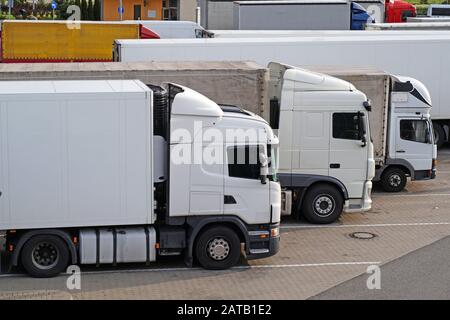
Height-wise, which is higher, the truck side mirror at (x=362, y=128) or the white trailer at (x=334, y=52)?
the white trailer at (x=334, y=52)

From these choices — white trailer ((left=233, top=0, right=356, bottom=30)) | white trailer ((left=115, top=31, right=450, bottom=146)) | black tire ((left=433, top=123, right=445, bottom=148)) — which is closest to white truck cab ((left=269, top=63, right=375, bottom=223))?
white trailer ((left=115, top=31, right=450, bottom=146))

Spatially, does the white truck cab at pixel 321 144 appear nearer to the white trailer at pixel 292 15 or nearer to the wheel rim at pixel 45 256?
the wheel rim at pixel 45 256

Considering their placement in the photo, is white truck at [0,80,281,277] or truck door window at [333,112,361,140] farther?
truck door window at [333,112,361,140]

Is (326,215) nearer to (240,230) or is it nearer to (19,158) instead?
(240,230)

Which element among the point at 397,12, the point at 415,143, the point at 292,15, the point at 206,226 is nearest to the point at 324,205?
the point at 415,143

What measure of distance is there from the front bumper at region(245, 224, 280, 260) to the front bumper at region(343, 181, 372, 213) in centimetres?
377

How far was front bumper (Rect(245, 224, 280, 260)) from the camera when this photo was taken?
14438 mm

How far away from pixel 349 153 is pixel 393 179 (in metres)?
3.85

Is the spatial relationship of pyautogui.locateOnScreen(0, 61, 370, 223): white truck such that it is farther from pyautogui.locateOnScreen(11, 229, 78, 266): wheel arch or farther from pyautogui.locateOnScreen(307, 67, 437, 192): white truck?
pyautogui.locateOnScreen(11, 229, 78, 266): wheel arch

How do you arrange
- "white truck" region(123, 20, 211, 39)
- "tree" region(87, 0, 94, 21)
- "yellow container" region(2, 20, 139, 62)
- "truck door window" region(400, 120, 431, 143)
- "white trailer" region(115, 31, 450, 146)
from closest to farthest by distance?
"truck door window" region(400, 120, 431, 143) < "white trailer" region(115, 31, 450, 146) < "yellow container" region(2, 20, 139, 62) < "white truck" region(123, 20, 211, 39) < "tree" region(87, 0, 94, 21)

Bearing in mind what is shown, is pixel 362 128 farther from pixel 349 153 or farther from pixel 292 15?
pixel 292 15

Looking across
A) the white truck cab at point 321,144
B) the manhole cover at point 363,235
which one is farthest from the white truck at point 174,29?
the manhole cover at point 363,235

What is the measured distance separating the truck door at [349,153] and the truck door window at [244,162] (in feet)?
12.3

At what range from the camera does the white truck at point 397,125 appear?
19.7m
